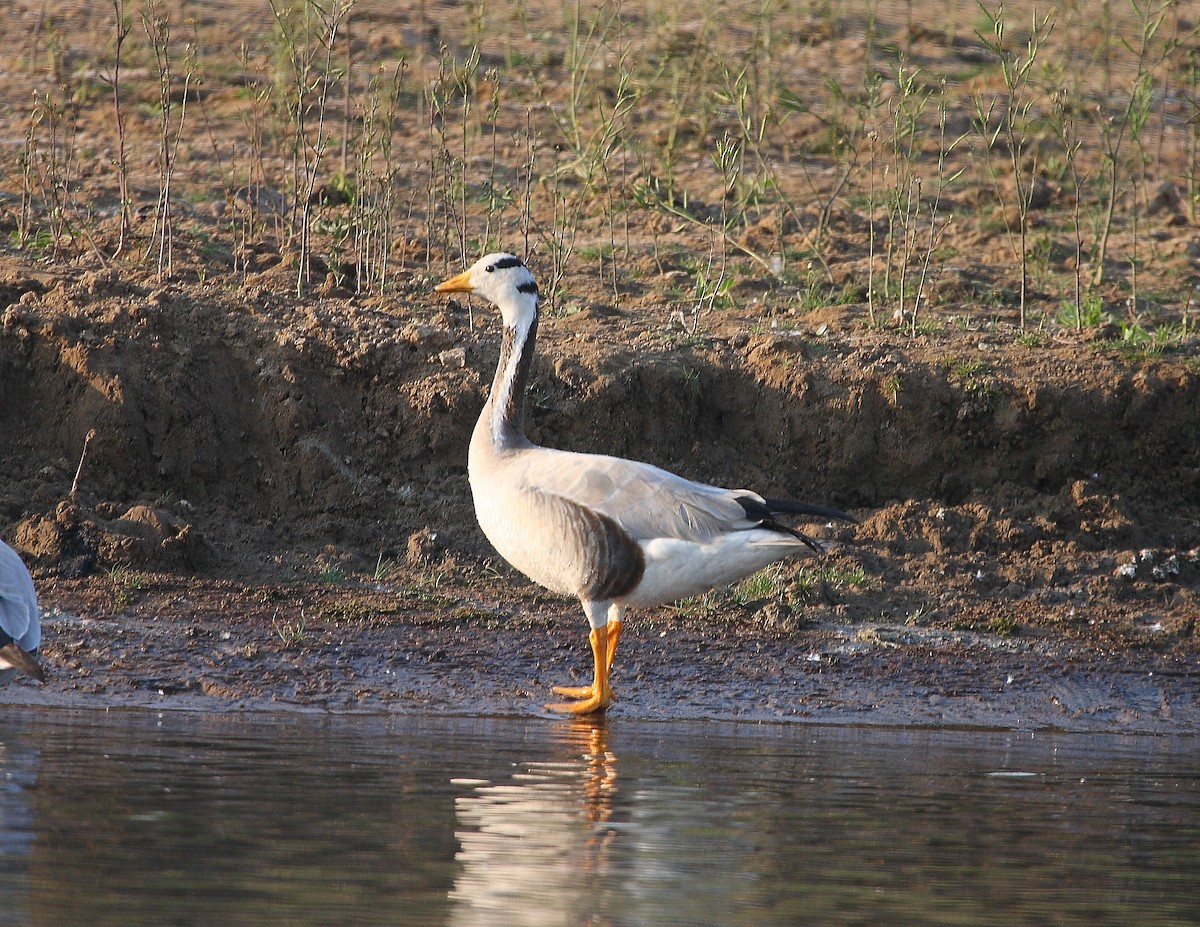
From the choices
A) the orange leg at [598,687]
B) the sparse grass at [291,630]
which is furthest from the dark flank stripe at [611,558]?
the sparse grass at [291,630]

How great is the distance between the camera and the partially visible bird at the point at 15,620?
6.18m

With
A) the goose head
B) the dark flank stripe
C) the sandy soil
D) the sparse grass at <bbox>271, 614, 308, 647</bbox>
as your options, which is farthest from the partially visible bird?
the goose head

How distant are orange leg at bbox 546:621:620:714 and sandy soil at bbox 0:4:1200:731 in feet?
0.70

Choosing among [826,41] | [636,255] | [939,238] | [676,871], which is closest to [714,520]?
[676,871]

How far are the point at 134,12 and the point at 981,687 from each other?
39.2 feet

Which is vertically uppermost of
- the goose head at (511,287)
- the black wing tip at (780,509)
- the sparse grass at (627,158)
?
the sparse grass at (627,158)

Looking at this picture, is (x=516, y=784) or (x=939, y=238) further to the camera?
(x=939, y=238)

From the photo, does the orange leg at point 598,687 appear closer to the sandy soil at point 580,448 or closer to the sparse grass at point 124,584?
the sandy soil at point 580,448

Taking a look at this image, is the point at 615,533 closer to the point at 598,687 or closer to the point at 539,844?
the point at 598,687

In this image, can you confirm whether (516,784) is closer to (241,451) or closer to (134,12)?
(241,451)

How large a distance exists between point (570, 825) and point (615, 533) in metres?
2.47

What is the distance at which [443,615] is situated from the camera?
29.1ft

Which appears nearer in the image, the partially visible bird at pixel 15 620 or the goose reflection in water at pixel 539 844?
the goose reflection in water at pixel 539 844

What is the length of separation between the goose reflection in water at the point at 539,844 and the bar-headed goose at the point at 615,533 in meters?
1.21
